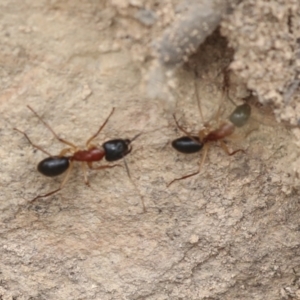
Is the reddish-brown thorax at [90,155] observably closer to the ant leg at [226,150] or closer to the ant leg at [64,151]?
the ant leg at [64,151]

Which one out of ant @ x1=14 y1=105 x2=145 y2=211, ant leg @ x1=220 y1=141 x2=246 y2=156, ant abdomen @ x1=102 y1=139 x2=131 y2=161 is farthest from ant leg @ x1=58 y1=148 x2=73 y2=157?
ant leg @ x1=220 y1=141 x2=246 y2=156

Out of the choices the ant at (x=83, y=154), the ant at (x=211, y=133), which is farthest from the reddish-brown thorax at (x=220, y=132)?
the ant at (x=83, y=154)

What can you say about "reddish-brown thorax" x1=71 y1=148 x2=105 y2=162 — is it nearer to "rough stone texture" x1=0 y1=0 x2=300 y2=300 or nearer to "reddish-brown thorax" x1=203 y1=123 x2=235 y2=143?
"rough stone texture" x1=0 y1=0 x2=300 y2=300

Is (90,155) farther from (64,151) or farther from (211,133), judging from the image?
(211,133)

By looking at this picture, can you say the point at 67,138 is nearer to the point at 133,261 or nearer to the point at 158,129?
the point at 158,129

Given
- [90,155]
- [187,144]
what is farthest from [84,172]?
[187,144]

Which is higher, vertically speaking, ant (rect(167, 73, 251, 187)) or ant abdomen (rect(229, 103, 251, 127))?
ant abdomen (rect(229, 103, 251, 127))

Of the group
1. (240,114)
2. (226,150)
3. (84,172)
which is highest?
(240,114)
